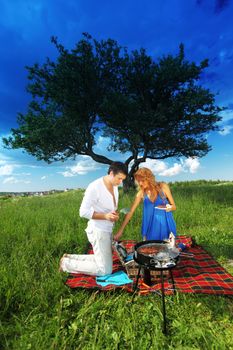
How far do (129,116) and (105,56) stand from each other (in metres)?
5.16

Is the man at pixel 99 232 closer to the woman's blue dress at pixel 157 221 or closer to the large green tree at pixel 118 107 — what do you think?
the woman's blue dress at pixel 157 221

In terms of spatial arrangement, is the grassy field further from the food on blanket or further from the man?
the food on blanket

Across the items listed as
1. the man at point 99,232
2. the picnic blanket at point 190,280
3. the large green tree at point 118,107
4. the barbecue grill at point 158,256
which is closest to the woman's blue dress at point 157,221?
the picnic blanket at point 190,280

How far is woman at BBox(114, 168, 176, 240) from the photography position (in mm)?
5508

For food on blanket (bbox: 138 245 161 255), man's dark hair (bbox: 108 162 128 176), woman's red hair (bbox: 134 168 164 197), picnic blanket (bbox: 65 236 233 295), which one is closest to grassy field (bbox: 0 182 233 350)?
picnic blanket (bbox: 65 236 233 295)

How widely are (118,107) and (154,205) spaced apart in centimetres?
1197

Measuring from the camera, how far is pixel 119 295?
4.17 m

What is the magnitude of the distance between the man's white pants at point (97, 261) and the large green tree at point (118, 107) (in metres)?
12.8

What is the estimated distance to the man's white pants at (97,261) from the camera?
4.86 m

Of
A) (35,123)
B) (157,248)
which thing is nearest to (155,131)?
(35,123)

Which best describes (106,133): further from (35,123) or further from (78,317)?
(78,317)

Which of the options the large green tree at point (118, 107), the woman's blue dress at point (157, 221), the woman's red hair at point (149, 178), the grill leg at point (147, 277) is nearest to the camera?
the grill leg at point (147, 277)

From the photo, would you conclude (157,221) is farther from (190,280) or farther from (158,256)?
(158,256)

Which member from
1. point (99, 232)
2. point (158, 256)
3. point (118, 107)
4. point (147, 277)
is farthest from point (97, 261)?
point (118, 107)
